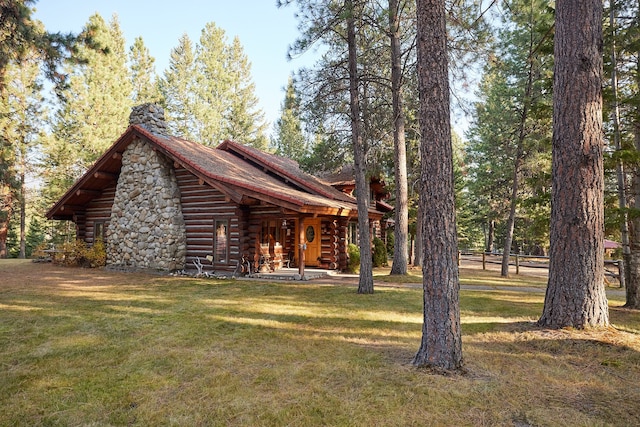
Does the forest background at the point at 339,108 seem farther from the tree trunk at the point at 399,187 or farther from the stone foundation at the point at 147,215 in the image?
the stone foundation at the point at 147,215

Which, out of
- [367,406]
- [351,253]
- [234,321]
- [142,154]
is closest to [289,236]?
[351,253]

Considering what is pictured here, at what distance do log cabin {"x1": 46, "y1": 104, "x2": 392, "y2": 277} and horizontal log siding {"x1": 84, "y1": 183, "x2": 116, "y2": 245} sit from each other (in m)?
0.05

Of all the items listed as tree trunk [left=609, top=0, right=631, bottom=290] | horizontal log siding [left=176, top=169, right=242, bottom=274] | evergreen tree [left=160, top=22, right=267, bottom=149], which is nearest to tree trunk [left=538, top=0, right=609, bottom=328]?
tree trunk [left=609, top=0, right=631, bottom=290]

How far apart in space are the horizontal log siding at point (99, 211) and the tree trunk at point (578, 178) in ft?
60.9

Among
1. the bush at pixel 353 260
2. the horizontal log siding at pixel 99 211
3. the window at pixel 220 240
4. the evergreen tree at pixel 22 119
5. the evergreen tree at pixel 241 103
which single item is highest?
the evergreen tree at pixel 241 103

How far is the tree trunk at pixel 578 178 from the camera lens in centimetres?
598

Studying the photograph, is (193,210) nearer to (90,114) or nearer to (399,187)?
(399,187)

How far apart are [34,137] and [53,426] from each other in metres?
29.2

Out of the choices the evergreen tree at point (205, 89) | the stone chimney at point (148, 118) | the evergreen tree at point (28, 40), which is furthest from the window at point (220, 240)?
the evergreen tree at point (205, 89)

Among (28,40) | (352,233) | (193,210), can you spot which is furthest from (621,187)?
(28,40)

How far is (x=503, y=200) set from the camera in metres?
29.3

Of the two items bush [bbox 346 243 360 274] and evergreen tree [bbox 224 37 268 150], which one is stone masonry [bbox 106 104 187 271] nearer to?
bush [bbox 346 243 360 274]

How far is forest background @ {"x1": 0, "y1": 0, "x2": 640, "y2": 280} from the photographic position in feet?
30.2

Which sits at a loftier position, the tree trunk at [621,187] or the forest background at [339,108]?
the forest background at [339,108]
